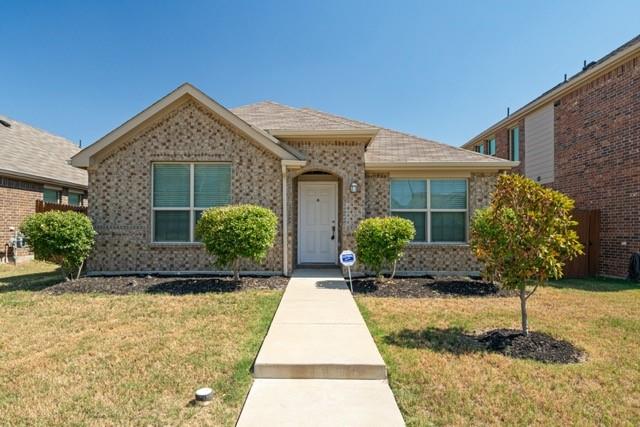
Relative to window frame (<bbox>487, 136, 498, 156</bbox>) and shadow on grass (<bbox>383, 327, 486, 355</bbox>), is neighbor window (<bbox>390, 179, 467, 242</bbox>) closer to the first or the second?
shadow on grass (<bbox>383, 327, 486, 355</bbox>)

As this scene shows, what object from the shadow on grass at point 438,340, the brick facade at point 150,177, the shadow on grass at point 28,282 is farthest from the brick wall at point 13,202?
the shadow on grass at point 438,340

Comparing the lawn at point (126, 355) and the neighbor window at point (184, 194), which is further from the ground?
the neighbor window at point (184, 194)

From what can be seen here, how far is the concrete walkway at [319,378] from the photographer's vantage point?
3.06 meters

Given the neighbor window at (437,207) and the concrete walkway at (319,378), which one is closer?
the concrete walkway at (319,378)

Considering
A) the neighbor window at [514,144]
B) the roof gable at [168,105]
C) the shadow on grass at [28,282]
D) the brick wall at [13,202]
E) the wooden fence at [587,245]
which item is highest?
the neighbor window at [514,144]

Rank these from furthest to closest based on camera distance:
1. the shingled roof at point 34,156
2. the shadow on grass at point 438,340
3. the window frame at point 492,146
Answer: the window frame at point 492,146
the shingled roof at point 34,156
the shadow on grass at point 438,340

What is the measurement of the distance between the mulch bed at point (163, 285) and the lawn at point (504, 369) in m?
2.84

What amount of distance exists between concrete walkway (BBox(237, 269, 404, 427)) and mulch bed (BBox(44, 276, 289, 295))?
105 inches

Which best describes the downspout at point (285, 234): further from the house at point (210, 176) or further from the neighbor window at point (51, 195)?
the neighbor window at point (51, 195)

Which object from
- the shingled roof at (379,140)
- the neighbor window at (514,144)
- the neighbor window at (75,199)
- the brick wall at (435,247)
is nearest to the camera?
the shingled roof at (379,140)

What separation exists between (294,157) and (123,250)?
17.2 feet

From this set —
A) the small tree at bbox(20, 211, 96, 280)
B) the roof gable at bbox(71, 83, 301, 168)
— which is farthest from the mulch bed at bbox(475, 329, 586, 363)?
the small tree at bbox(20, 211, 96, 280)

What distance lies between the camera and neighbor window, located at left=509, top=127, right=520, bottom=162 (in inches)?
643

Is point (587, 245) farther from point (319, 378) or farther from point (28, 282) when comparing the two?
point (28, 282)
